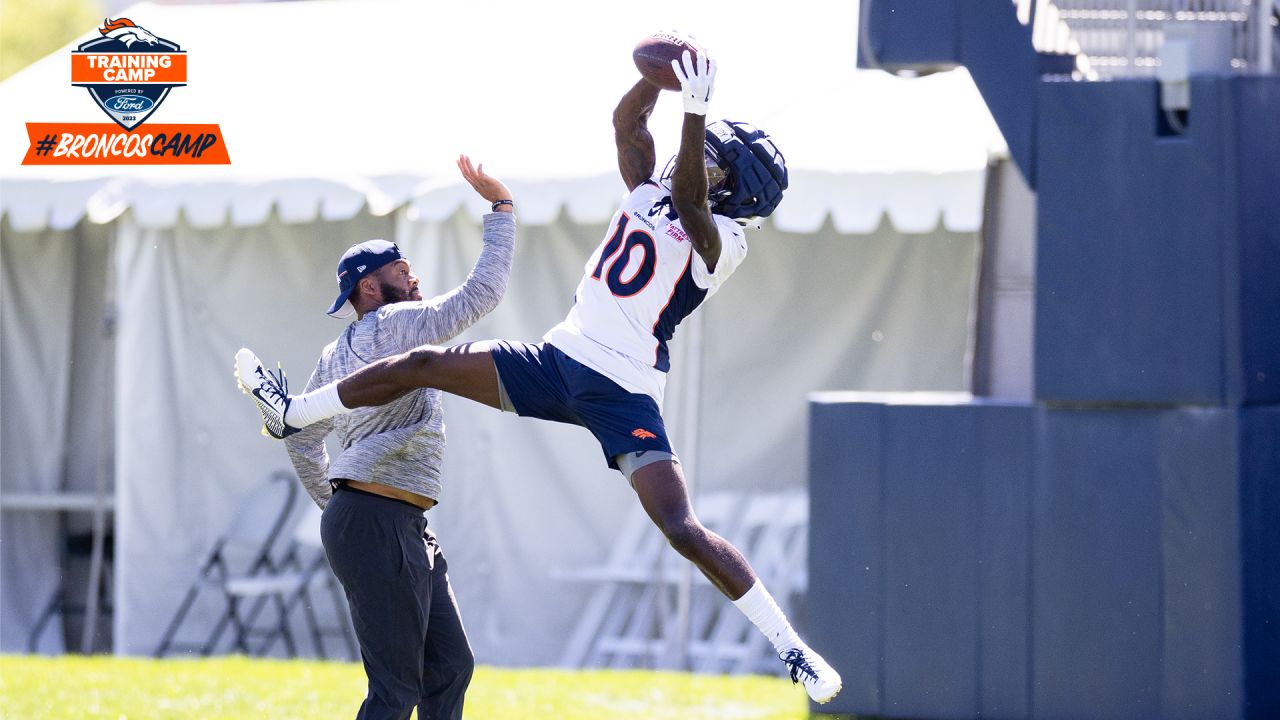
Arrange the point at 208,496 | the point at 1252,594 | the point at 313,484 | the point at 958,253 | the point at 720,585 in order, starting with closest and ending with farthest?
the point at 720,585, the point at 313,484, the point at 1252,594, the point at 958,253, the point at 208,496

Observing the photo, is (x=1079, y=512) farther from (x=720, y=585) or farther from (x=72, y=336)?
(x=72, y=336)

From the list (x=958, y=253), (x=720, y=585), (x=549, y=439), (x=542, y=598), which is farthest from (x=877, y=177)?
(x=720, y=585)

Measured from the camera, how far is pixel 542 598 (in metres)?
9.71

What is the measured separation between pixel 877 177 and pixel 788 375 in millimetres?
1482

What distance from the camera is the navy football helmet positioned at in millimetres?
5176

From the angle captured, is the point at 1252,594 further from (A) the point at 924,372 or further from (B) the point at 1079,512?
(A) the point at 924,372

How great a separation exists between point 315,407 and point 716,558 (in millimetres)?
1307

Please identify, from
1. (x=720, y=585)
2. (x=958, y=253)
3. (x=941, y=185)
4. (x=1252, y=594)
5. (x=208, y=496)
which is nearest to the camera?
(x=720, y=585)

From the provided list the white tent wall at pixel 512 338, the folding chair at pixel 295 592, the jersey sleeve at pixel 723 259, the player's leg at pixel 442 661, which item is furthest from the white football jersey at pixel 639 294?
the folding chair at pixel 295 592

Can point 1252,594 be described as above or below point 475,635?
above

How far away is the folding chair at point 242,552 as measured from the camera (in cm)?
994

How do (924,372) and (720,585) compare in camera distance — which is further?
(924,372)

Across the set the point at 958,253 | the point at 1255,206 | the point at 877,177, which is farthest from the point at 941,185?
the point at 1255,206

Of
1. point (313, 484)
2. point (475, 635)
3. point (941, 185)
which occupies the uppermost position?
point (941, 185)
